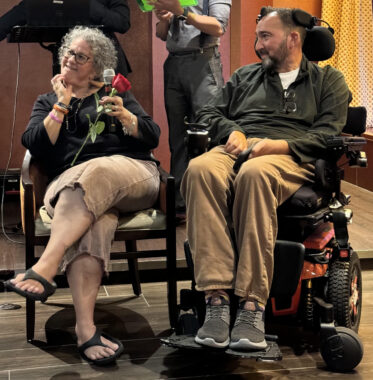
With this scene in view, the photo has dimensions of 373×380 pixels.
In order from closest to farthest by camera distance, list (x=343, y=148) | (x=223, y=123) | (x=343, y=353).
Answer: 1. (x=343, y=353)
2. (x=343, y=148)
3. (x=223, y=123)

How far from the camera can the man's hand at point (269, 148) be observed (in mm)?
2773

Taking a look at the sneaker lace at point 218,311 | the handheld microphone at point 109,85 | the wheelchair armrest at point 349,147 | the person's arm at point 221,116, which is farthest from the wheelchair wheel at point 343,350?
the handheld microphone at point 109,85

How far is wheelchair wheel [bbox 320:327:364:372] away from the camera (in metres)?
2.57

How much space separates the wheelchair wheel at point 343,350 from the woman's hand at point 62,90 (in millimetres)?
1364

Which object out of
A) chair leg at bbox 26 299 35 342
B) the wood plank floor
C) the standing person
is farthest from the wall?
chair leg at bbox 26 299 35 342

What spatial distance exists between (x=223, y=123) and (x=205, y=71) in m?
1.04

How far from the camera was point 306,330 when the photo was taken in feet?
9.86

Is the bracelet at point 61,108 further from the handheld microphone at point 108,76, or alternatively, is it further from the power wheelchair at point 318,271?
the power wheelchair at point 318,271

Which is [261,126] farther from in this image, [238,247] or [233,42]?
[233,42]

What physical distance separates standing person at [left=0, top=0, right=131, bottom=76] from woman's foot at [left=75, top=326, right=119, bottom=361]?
1.59 m

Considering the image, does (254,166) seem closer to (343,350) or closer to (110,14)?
(343,350)

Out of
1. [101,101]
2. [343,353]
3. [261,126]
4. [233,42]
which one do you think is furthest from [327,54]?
[233,42]

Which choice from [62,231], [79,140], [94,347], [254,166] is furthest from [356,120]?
[94,347]

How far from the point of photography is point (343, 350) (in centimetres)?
257
